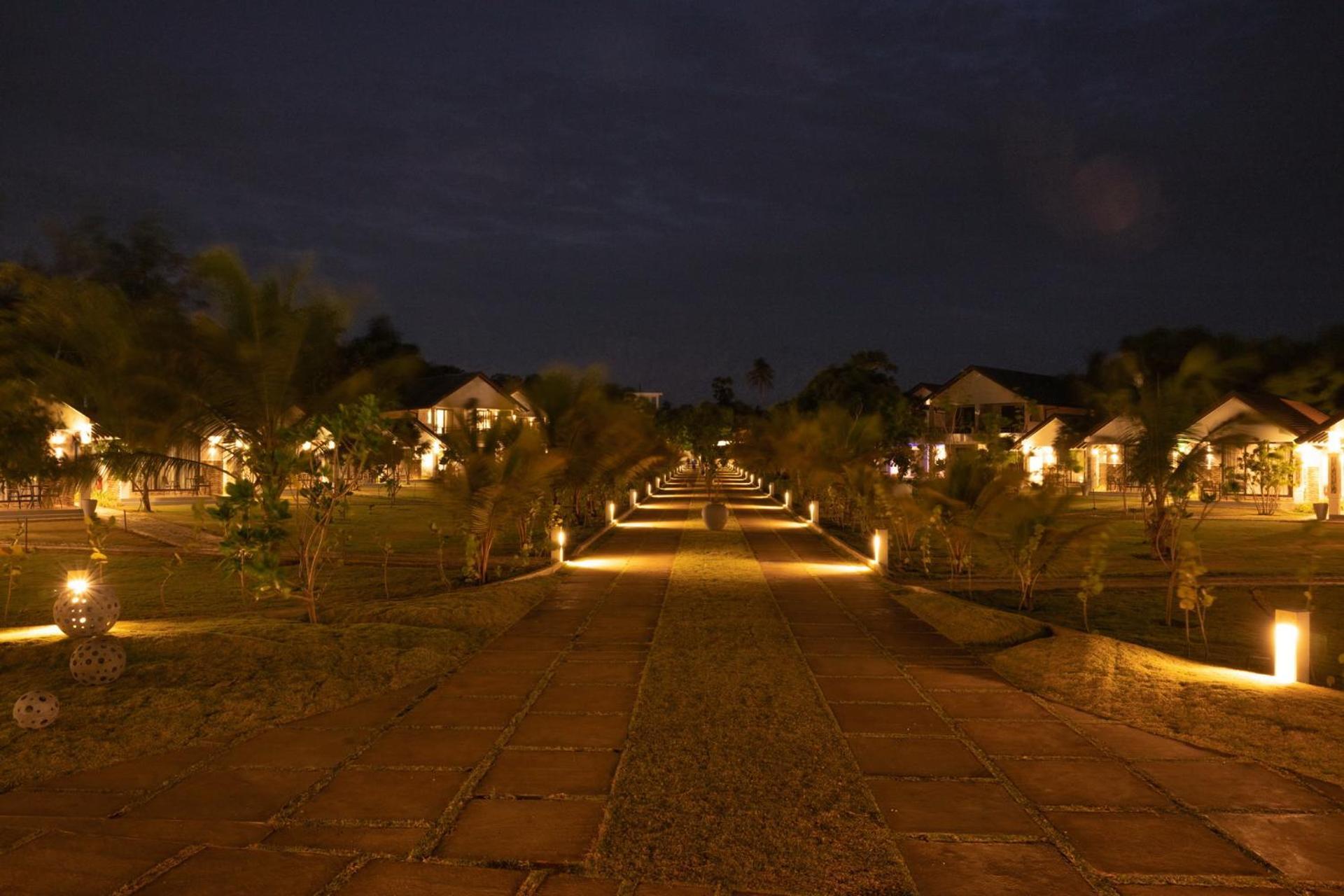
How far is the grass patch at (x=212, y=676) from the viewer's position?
18.8ft

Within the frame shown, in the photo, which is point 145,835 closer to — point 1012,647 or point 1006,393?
point 1012,647

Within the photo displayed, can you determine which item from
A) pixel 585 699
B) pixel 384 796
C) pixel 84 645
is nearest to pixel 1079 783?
pixel 585 699

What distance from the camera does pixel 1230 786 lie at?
5.11 meters

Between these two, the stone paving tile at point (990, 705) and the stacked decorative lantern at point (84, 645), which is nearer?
the stacked decorative lantern at point (84, 645)

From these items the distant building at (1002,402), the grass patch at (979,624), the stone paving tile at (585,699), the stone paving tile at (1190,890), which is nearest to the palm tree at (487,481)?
the grass patch at (979,624)

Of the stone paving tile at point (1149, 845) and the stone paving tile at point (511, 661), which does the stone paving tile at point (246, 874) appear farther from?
the stone paving tile at point (511, 661)

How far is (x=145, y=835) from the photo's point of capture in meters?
4.41

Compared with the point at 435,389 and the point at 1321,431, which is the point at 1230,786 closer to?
the point at 1321,431

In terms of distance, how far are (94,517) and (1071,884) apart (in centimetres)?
1041

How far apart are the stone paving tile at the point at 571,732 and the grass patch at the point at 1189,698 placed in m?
3.30

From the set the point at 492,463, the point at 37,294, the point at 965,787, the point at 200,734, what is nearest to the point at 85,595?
the point at 200,734

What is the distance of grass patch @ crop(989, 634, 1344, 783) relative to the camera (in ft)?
18.7

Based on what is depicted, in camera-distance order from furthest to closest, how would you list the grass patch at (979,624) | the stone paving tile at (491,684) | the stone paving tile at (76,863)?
the grass patch at (979,624) → the stone paving tile at (491,684) → the stone paving tile at (76,863)

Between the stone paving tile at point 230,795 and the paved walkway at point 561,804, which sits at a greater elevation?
the paved walkway at point 561,804
